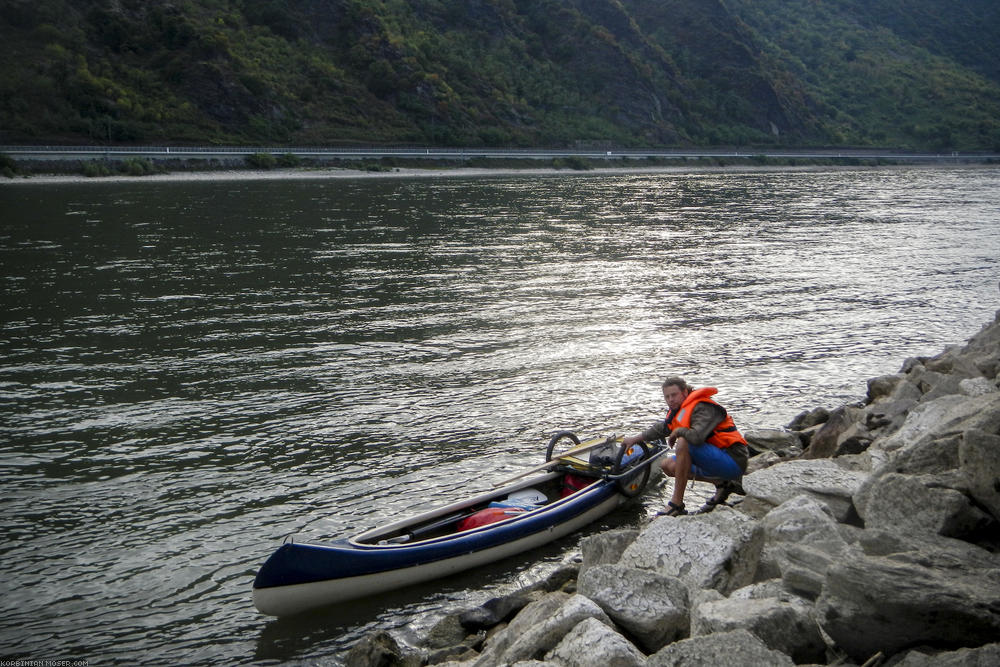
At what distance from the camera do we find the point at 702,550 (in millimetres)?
7191

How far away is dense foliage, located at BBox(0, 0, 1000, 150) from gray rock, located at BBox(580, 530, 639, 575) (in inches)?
3164

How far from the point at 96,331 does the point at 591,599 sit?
1719 centimetres

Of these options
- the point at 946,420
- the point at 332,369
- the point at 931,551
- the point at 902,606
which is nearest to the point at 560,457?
the point at 946,420

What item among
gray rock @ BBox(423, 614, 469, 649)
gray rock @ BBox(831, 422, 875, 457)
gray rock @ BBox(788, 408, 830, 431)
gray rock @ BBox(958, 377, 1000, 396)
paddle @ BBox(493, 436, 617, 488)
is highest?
gray rock @ BBox(958, 377, 1000, 396)

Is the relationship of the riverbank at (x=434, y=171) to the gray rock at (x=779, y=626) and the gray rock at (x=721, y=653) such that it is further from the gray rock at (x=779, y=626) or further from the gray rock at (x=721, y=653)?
the gray rock at (x=721, y=653)

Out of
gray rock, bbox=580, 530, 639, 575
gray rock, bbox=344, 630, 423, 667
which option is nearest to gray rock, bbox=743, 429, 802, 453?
gray rock, bbox=580, 530, 639, 575

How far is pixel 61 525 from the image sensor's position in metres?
10.5

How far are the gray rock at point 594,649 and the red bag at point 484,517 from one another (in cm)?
404

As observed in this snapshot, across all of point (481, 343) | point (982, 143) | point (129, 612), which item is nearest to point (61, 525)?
point (129, 612)

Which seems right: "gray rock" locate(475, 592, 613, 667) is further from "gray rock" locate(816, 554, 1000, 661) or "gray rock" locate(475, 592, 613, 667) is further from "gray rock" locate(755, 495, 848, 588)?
"gray rock" locate(816, 554, 1000, 661)

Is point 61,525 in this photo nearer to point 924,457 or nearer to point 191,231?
point 924,457

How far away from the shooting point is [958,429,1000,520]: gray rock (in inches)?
239

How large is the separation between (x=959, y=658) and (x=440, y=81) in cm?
11225

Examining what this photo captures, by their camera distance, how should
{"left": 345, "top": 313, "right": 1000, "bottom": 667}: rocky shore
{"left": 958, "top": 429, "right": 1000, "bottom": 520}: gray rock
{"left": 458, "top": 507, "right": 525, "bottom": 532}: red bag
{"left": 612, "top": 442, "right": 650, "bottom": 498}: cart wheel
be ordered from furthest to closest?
{"left": 612, "top": 442, "right": 650, "bottom": 498}: cart wheel → {"left": 458, "top": 507, "right": 525, "bottom": 532}: red bag → {"left": 958, "top": 429, "right": 1000, "bottom": 520}: gray rock → {"left": 345, "top": 313, "right": 1000, "bottom": 667}: rocky shore
